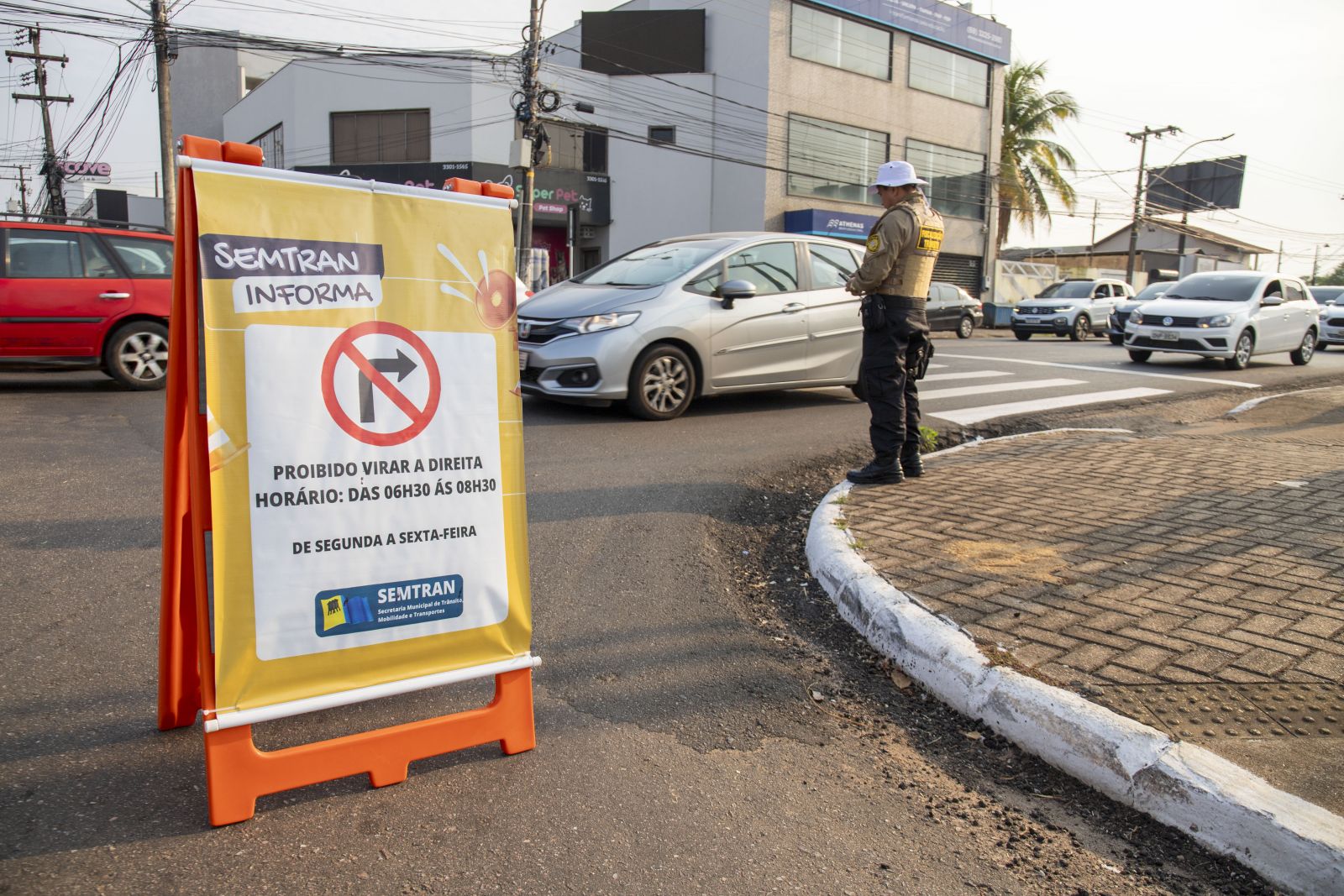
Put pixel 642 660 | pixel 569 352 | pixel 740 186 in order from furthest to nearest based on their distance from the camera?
pixel 740 186
pixel 569 352
pixel 642 660

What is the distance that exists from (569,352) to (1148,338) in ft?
36.6

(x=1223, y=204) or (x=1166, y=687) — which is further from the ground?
(x=1223, y=204)

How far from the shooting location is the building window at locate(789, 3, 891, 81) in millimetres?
30391

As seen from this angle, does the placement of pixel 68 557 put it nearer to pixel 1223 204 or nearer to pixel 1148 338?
pixel 1148 338

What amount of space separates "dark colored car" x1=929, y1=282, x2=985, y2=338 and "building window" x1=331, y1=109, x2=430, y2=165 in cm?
1687

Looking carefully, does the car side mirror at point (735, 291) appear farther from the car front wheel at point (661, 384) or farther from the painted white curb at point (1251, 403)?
the painted white curb at point (1251, 403)

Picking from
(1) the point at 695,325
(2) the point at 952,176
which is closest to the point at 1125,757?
(1) the point at 695,325

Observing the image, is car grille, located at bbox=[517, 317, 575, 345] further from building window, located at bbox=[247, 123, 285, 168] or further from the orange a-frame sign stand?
building window, located at bbox=[247, 123, 285, 168]

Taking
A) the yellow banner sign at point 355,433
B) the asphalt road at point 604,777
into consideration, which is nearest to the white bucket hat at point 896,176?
the asphalt road at point 604,777

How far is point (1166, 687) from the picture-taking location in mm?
3021

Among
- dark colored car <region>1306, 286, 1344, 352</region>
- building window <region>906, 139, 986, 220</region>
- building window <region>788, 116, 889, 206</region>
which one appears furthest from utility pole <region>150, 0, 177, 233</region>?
dark colored car <region>1306, 286, 1344, 352</region>

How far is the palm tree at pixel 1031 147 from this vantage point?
1497 inches

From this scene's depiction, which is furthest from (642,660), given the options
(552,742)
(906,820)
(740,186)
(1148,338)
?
(740,186)

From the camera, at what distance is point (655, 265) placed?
8.58 metres
